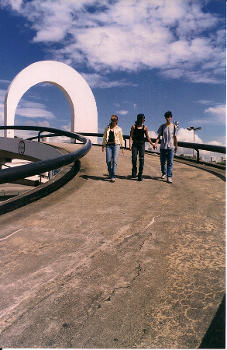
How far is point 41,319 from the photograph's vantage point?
1969 mm

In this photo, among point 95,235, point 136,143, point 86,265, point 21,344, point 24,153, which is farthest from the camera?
point 24,153

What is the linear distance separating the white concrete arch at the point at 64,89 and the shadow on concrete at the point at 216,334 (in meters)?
24.7

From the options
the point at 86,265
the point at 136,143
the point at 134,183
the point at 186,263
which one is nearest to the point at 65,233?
the point at 86,265

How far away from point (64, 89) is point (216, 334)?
26.5m

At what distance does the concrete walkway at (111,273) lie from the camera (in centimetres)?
186

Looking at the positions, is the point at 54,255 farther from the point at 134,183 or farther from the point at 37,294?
the point at 134,183

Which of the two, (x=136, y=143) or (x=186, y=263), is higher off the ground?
(x=136, y=143)

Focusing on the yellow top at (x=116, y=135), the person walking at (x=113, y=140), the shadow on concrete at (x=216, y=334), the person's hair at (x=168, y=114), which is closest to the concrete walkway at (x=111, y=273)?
the shadow on concrete at (x=216, y=334)

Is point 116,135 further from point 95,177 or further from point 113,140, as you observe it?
point 95,177

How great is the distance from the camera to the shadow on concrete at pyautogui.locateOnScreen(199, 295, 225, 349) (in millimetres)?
1722

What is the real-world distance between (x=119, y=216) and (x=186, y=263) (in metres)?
1.61

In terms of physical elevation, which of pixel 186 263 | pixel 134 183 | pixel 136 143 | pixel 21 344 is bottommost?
pixel 21 344

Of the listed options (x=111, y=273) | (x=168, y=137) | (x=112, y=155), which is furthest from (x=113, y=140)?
(x=111, y=273)

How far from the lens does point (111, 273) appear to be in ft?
8.41
